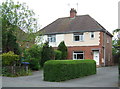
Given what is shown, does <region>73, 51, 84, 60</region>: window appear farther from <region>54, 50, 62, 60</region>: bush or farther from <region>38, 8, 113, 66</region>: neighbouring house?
<region>54, 50, 62, 60</region>: bush

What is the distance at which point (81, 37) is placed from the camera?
97.9 ft

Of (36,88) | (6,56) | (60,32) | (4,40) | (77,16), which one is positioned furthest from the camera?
(77,16)

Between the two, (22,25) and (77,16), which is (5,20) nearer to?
(22,25)

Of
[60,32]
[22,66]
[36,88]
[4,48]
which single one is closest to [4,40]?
[4,48]

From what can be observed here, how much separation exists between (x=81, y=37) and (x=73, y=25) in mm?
2874

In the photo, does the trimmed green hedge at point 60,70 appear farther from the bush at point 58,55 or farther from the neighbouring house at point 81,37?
the neighbouring house at point 81,37

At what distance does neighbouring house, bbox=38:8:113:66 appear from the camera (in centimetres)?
2853

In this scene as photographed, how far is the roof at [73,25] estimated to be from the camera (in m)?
29.8

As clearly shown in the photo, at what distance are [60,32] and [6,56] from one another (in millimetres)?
14993

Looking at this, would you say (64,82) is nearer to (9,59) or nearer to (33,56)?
(9,59)

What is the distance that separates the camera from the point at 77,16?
33.4 metres

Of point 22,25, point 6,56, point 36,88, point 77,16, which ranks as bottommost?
point 36,88

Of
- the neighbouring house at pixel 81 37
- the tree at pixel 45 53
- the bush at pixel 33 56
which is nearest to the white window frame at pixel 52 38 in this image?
the neighbouring house at pixel 81 37

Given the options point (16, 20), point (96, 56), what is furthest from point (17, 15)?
point (96, 56)
